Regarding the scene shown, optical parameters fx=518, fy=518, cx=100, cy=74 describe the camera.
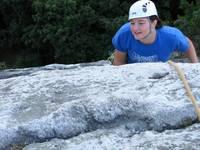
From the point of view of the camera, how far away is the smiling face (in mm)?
3602

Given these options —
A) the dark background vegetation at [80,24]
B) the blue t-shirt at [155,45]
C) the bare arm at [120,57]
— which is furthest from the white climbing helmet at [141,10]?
the dark background vegetation at [80,24]

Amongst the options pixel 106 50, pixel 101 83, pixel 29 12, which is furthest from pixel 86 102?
pixel 29 12

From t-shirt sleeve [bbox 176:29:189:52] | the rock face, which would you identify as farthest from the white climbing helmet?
the rock face

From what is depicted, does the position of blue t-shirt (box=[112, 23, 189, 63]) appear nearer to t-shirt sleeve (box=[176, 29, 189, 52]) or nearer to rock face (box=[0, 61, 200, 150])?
t-shirt sleeve (box=[176, 29, 189, 52])

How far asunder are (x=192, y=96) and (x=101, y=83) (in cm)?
56

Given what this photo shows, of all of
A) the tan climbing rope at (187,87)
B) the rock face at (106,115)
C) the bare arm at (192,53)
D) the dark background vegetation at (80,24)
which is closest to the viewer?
the rock face at (106,115)

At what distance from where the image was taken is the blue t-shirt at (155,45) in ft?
12.3

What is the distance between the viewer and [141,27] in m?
3.62

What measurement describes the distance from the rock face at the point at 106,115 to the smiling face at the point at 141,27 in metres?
0.73

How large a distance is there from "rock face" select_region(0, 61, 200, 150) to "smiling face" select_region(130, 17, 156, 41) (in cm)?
73

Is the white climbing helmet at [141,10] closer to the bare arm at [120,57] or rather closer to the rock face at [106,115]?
the bare arm at [120,57]

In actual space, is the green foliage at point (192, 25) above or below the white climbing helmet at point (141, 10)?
below

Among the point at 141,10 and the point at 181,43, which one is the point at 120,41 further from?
the point at 181,43

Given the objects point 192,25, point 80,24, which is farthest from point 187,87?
point 80,24
